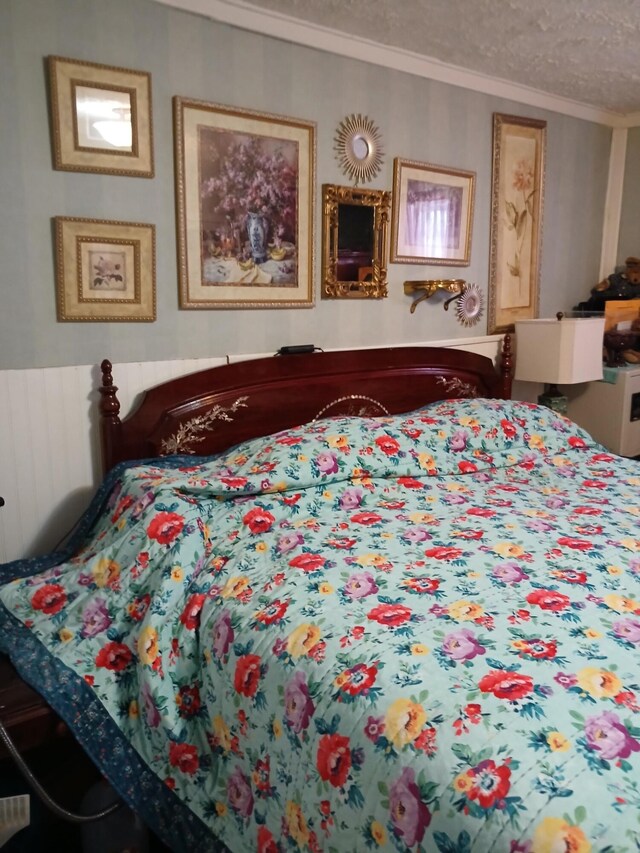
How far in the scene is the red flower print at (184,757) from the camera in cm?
147

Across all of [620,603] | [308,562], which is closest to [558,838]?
[620,603]

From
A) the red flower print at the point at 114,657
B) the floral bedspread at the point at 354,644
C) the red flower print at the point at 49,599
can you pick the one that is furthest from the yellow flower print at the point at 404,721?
the red flower print at the point at 49,599

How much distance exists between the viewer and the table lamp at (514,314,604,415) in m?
3.10

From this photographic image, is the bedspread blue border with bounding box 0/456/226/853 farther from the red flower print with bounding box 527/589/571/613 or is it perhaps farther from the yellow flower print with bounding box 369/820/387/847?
the red flower print with bounding box 527/589/571/613

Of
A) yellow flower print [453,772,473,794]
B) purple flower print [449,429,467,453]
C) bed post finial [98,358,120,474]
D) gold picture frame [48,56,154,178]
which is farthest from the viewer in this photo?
purple flower print [449,429,467,453]

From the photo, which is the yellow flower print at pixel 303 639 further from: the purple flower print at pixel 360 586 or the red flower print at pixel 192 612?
the red flower print at pixel 192 612

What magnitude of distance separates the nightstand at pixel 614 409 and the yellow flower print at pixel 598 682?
8.18ft

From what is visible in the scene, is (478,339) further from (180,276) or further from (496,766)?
(496,766)

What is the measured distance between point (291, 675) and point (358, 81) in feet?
7.41

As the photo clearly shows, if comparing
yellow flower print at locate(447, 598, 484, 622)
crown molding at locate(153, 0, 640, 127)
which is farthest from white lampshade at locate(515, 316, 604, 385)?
yellow flower print at locate(447, 598, 484, 622)

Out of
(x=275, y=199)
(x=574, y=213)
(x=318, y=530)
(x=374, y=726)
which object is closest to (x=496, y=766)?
(x=374, y=726)

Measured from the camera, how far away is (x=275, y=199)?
2.45m

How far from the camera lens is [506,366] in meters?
3.21

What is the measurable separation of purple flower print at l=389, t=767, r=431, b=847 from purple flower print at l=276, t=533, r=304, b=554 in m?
0.74
